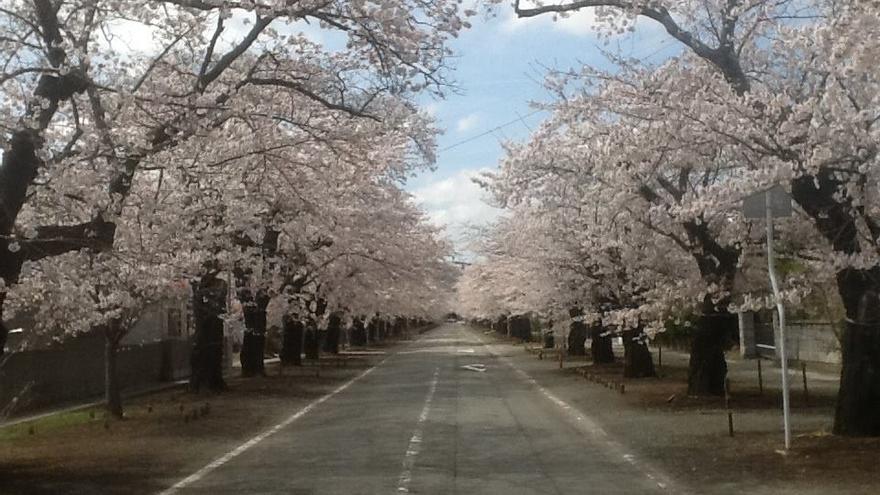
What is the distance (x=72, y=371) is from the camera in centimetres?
2828

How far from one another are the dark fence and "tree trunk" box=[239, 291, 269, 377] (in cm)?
276

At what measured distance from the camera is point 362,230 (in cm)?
3631

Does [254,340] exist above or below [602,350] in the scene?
above

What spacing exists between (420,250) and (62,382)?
807 inches

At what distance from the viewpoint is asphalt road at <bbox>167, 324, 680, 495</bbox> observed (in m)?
11.9

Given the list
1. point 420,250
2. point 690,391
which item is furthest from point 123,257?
point 420,250

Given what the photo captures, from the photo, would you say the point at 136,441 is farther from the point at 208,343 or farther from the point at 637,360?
the point at 637,360

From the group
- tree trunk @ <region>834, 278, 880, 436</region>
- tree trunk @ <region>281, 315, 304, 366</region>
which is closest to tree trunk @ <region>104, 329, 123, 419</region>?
tree trunk @ <region>834, 278, 880, 436</region>

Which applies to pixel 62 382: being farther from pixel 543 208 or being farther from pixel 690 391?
pixel 690 391

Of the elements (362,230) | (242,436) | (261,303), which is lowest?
(242,436)

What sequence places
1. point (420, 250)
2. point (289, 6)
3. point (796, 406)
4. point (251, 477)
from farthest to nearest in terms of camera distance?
point (420, 250)
point (796, 406)
point (251, 477)
point (289, 6)

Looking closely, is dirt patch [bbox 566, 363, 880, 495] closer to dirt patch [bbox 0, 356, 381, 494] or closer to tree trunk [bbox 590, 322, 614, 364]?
dirt patch [bbox 0, 356, 381, 494]

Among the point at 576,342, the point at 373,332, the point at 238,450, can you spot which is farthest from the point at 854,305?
the point at 373,332

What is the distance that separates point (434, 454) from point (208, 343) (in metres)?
15.9
